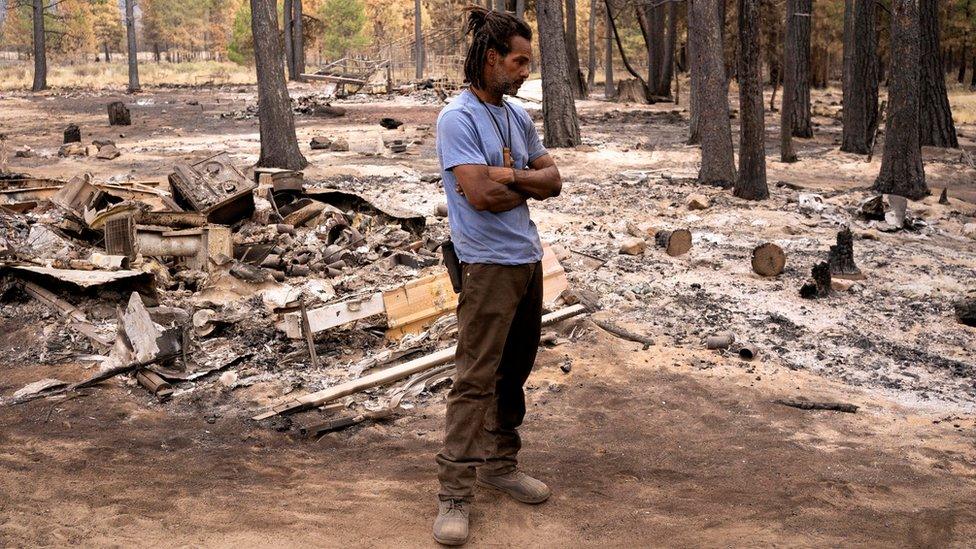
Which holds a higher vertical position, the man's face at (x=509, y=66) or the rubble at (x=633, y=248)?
the man's face at (x=509, y=66)

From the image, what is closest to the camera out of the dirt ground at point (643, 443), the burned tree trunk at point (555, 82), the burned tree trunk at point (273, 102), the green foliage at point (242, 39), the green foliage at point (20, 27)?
the dirt ground at point (643, 443)

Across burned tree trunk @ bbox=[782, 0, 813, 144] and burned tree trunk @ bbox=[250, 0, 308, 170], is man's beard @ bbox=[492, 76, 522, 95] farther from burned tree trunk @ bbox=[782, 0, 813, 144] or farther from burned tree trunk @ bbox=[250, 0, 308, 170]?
burned tree trunk @ bbox=[782, 0, 813, 144]

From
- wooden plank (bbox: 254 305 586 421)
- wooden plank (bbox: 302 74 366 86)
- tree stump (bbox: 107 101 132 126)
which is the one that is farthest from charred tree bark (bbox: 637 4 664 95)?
wooden plank (bbox: 254 305 586 421)

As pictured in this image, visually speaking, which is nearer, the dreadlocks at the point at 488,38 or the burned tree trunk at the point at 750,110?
the dreadlocks at the point at 488,38

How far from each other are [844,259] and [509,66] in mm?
6172

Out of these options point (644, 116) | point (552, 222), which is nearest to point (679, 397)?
point (552, 222)

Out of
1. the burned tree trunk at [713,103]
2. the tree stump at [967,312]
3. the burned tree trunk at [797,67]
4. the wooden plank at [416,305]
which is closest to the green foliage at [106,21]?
the burned tree trunk at [797,67]

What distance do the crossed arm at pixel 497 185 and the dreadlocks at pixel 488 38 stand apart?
0.39m

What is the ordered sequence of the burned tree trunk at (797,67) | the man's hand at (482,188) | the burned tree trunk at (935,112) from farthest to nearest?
the burned tree trunk at (935,112) → the burned tree trunk at (797,67) → the man's hand at (482,188)

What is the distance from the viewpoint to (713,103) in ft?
45.4

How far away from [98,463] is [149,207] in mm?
5003

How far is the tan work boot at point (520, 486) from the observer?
13.9 ft

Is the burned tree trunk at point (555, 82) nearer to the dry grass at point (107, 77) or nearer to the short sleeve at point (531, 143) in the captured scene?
the short sleeve at point (531, 143)

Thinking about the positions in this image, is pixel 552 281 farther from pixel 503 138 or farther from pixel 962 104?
pixel 962 104
